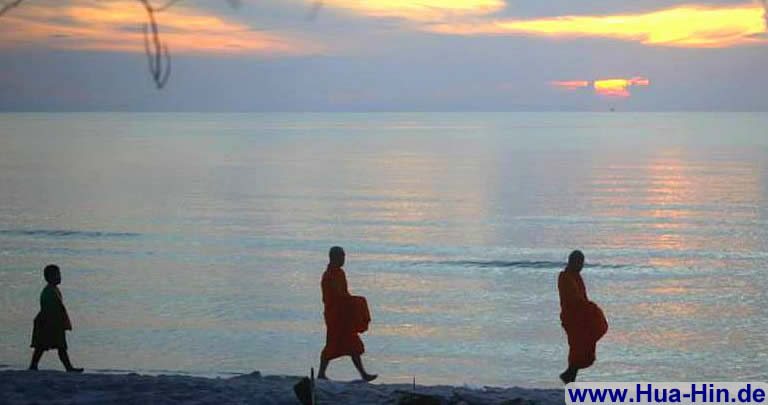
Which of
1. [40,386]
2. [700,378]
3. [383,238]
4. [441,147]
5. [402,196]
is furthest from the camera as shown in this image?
[441,147]

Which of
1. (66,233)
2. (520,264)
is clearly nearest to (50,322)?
(520,264)

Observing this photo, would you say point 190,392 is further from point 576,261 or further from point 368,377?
point 576,261

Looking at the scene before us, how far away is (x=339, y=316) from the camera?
11570 millimetres

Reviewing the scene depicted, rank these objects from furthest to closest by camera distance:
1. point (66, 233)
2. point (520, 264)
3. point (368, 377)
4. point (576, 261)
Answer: point (66, 233) < point (520, 264) < point (368, 377) < point (576, 261)

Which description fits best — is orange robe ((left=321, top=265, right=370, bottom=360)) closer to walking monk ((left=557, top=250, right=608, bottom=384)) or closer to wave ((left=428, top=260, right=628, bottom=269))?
walking monk ((left=557, top=250, right=608, bottom=384))

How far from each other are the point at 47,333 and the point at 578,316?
548 cm

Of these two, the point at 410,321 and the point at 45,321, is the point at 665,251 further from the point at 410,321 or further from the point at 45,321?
the point at 45,321

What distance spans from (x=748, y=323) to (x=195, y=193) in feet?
124

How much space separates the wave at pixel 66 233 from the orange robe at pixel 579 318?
27813 millimetres

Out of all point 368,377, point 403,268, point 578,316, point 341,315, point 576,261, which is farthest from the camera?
point 403,268

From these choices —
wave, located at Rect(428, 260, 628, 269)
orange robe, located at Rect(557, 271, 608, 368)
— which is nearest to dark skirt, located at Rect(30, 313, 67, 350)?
orange robe, located at Rect(557, 271, 608, 368)

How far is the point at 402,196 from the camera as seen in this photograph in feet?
173

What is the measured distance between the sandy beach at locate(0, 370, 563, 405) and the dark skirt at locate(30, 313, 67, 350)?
1.16ft

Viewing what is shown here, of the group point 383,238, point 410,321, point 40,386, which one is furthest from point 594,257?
point 40,386
